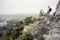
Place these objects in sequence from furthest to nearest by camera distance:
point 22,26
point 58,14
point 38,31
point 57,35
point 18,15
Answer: point 18,15 < point 22,26 < point 38,31 < point 58,14 < point 57,35

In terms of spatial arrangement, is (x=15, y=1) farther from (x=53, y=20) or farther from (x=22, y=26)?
(x=53, y=20)

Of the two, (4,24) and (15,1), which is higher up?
(15,1)

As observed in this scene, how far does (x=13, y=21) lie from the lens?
1488 cm

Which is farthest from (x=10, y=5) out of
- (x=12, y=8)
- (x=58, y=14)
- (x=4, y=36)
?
(x=58, y=14)

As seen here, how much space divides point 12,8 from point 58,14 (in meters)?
6.04

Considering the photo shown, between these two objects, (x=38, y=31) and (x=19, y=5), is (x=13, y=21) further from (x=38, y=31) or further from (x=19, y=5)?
(x=38, y=31)

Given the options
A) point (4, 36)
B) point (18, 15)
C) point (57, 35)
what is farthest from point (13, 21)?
point (57, 35)

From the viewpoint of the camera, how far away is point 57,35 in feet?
29.8

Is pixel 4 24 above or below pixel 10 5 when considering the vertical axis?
below

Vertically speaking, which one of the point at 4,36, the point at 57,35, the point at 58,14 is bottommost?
the point at 4,36

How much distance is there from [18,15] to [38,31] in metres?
3.96

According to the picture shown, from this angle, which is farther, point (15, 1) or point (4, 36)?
point (15, 1)

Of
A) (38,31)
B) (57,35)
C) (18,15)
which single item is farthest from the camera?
(18,15)

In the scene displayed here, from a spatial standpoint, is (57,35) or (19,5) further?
(19,5)
